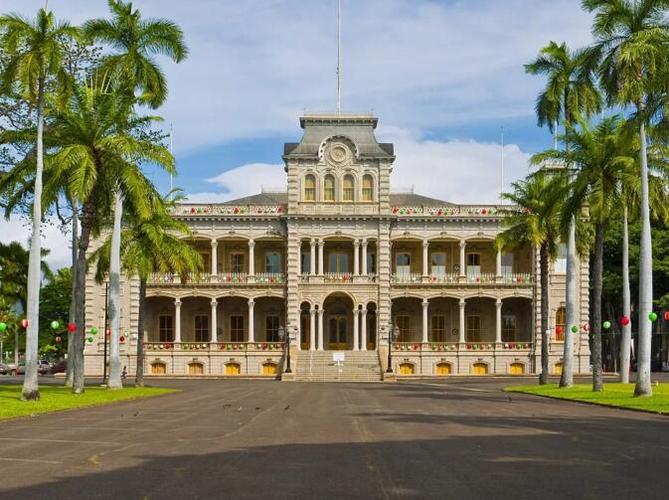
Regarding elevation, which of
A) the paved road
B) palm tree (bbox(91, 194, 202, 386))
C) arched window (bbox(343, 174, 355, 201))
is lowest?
the paved road

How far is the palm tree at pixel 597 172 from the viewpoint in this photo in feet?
124

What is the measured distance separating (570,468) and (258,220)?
56.8 meters

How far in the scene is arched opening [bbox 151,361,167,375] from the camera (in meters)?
69.4

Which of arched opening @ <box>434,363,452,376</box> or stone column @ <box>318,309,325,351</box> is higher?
stone column @ <box>318,309,325,351</box>

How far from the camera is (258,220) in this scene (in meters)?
69.6

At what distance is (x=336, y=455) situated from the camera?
15.4 m

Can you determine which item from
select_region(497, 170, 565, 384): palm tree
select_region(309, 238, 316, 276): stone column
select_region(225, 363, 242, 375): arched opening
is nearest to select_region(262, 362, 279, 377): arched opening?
select_region(225, 363, 242, 375): arched opening

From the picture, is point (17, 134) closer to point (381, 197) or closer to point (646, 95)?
point (646, 95)

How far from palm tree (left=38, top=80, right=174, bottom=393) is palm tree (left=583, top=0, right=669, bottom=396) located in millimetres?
16881

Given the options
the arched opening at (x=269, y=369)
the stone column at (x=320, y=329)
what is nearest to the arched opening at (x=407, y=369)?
the stone column at (x=320, y=329)

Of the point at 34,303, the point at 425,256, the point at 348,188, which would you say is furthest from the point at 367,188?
the point at 34,303

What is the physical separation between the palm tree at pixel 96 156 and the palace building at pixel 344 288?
3039 cm

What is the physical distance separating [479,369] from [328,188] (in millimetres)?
17183

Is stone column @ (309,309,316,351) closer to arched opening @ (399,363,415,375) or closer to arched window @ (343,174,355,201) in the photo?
arched opening @ (399,363,415,375)
